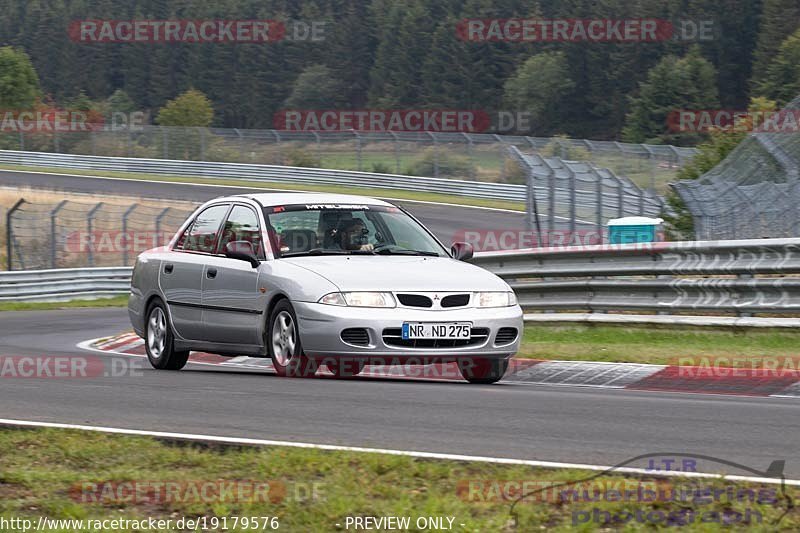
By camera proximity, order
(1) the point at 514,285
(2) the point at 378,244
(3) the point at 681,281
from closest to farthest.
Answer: (2) the point at 378,244 → (3) the point at 681,281 → (1) the point at 514,285

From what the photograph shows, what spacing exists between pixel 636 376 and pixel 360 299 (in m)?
2.57

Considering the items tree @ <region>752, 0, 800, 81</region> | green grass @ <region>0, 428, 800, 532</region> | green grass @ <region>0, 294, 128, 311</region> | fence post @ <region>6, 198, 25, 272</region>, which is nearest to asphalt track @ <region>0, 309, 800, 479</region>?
green grass @ <region>0, 428, 800, 532</region>

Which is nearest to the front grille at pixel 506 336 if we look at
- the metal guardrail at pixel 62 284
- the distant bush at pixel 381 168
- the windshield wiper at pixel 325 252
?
the windshield wiper at pixel 325 252

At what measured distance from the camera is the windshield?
1091 centimetres

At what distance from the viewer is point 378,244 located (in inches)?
437

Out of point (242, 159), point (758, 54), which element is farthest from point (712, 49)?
point (242, 159)

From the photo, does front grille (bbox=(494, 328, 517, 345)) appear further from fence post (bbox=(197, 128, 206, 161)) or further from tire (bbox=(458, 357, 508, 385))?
fence post (bbox=(197, 128, 206, 161))

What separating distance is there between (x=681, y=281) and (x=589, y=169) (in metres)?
10.2

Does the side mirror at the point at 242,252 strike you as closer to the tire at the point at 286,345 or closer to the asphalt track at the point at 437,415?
the tire at the point at 286,345

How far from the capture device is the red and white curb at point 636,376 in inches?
405

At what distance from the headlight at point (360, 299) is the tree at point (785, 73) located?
74374 mm

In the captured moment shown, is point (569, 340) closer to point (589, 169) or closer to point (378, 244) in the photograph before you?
point (378, 244)

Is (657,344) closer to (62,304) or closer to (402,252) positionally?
(402,252)

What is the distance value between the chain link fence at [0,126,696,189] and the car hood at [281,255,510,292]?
26080 mm
